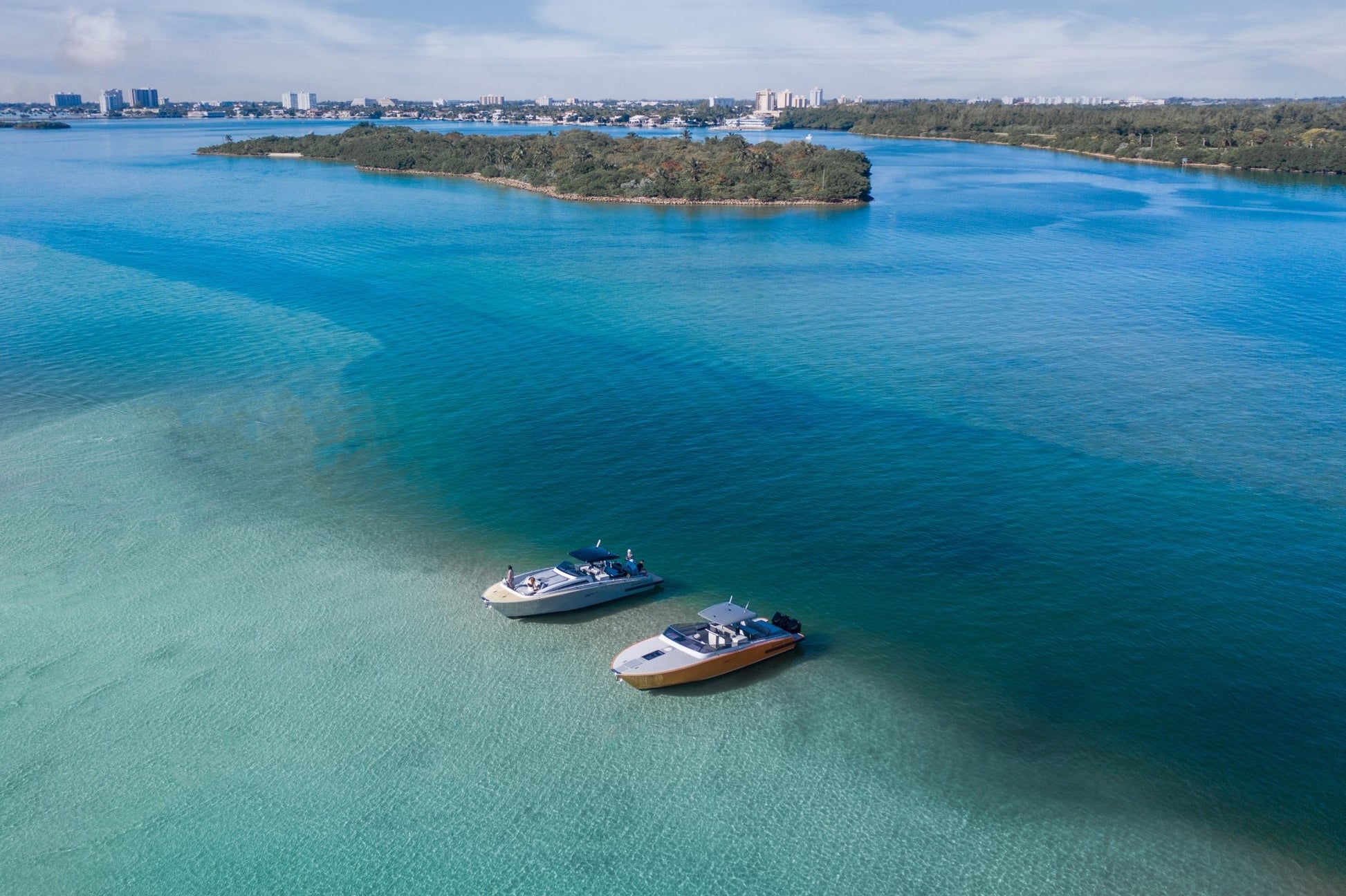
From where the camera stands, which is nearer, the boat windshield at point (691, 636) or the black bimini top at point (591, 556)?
the boat windshield at point (691, 636)

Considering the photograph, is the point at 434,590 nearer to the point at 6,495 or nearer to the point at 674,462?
the point at 674,462

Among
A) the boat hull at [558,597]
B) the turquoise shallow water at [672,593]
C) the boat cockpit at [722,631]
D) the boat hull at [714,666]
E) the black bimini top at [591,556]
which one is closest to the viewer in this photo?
the turquoise shallow water at [672,593]

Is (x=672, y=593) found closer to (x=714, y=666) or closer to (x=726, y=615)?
(x=726, y=615)

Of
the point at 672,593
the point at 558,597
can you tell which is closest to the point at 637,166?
the point at 672,593

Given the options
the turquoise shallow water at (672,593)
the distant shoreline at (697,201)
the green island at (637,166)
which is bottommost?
the turquoise shallow water at (672,593)

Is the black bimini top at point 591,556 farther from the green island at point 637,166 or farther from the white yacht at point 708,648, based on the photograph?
Result: the green island at point 637,166

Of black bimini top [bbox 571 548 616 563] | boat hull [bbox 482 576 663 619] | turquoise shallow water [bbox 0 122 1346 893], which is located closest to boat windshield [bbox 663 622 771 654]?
turquoise shallow water [bbox 0 122 1346 893]

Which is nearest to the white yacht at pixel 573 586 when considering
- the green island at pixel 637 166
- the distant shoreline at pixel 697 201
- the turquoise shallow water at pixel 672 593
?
the turquoise shallow water at pixel 672 593

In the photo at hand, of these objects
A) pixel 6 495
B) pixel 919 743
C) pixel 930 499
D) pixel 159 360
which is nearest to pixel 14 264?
pixel 159 360
